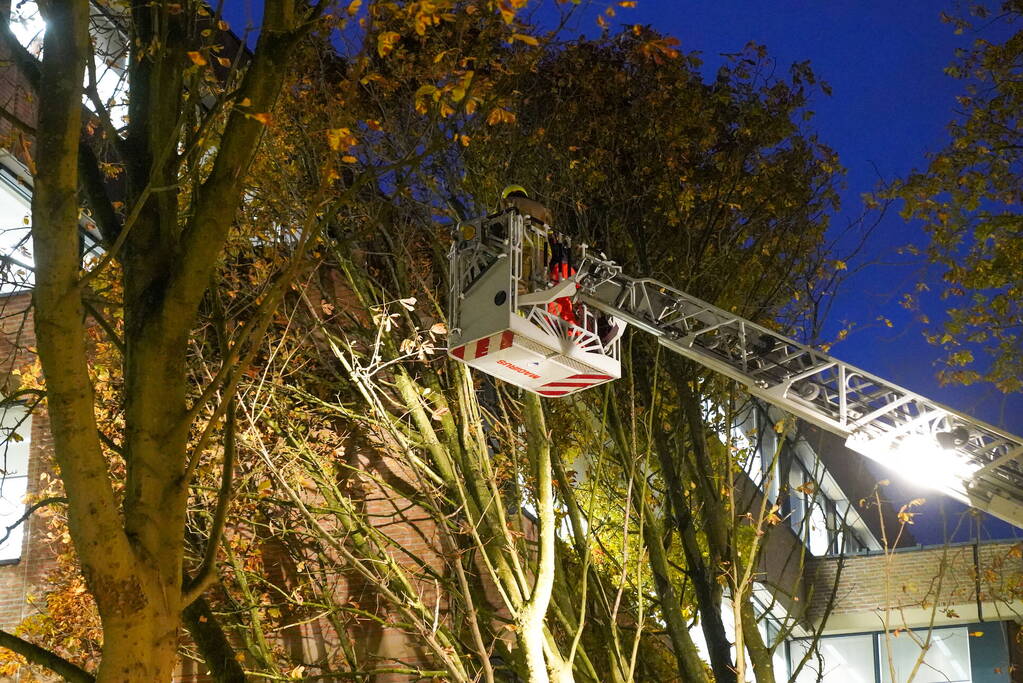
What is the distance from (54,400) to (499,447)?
375 inches

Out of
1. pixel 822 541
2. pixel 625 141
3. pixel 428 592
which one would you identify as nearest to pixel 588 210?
pixel 625 141

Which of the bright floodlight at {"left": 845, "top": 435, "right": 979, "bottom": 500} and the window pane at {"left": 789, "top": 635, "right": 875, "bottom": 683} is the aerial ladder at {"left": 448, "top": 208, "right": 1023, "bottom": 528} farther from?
the window pane at {"left": 789, "top": 635, "right": 875, "bottom": 683}

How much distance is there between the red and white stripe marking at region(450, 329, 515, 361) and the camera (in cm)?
883

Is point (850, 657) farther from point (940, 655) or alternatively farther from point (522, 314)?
point (522, 314)

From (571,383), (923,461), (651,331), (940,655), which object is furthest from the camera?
(940,655)

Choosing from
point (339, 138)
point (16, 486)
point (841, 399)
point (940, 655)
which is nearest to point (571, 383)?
point (841, 399)

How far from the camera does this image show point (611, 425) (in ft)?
39.8

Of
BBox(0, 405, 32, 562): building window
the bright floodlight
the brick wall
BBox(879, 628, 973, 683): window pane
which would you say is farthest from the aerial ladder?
BBox(879, 628, 973, 683): window pane

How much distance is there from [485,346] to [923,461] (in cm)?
400

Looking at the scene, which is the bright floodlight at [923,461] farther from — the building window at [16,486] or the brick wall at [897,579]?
the brick wall at [897,579]

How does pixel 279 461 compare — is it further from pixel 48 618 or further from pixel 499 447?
pixel 48 618

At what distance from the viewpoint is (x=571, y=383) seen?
9.64 metres

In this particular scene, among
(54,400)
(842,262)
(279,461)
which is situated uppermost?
(842,262)

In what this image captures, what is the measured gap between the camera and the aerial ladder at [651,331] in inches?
354
